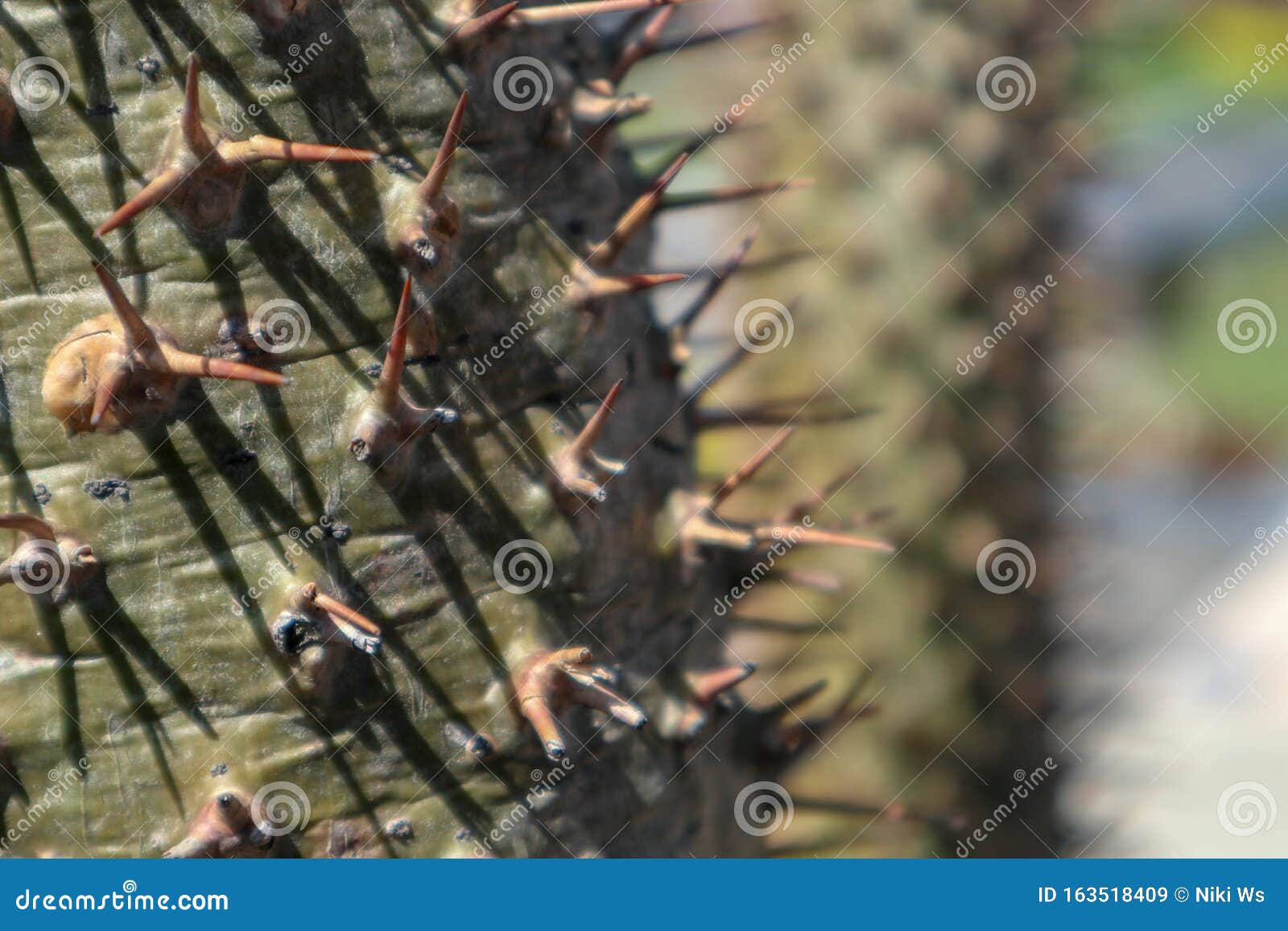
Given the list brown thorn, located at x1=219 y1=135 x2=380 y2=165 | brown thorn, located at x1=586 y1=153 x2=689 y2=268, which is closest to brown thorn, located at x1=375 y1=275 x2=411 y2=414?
brown thorn, located at x1=219 y1=135 x2=380 y2=165

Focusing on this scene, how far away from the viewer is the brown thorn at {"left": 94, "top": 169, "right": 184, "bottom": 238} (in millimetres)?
853

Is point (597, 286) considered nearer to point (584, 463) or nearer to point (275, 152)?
point (584, 463)

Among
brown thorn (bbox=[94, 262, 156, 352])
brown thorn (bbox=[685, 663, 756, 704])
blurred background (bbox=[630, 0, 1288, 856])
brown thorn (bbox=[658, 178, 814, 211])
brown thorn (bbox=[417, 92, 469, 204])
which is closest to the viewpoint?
brown thorn (bbox=[94, 262, 156, 352])

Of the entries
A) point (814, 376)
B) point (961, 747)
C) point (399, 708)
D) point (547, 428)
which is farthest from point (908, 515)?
point (399, 708)

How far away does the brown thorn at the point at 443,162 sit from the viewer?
0.93m

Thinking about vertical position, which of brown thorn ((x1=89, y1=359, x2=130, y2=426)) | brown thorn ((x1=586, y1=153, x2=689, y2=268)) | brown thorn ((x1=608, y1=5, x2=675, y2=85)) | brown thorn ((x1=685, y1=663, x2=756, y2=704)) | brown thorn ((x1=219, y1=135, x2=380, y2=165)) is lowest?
brown thorn ((x1=89, y1=359, x2=130, y2=426))

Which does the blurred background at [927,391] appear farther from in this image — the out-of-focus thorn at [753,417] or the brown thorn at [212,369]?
the brown thorn at [212,369]

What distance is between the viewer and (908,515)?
1.73 m

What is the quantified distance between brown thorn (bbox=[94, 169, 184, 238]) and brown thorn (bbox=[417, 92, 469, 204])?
189 mm

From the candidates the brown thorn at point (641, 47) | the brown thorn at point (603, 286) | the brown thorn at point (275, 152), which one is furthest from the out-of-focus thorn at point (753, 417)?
the brown thorn at point (275, 152)

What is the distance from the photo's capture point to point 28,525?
2.93ft

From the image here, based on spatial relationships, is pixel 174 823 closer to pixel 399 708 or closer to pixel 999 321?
pixel 399 708

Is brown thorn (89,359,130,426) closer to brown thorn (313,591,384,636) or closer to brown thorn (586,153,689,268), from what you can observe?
brown thorn (313,591,384,636)

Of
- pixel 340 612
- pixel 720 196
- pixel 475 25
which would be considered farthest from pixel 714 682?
pixel 475 25
